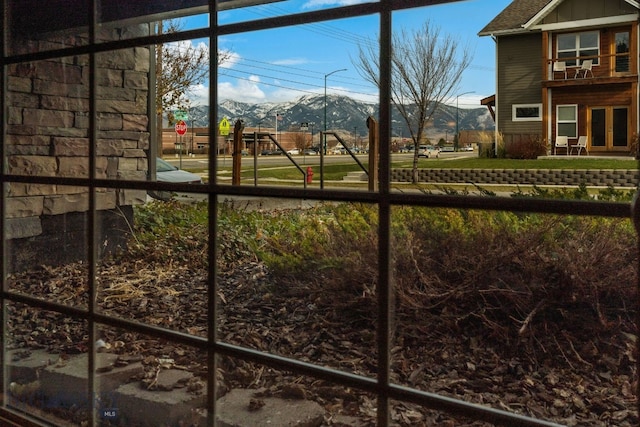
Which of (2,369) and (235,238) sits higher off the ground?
(235,238)

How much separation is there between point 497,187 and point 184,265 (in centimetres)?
150

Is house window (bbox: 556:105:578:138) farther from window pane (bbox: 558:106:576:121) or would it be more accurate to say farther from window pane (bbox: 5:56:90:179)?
window pane (bbox: 5:56:90:179)

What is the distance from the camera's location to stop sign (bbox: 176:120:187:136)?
1.31 metres

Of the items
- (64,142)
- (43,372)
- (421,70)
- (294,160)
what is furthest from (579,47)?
(43,372)

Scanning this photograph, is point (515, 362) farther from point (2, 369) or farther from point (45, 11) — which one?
point (45, 11)

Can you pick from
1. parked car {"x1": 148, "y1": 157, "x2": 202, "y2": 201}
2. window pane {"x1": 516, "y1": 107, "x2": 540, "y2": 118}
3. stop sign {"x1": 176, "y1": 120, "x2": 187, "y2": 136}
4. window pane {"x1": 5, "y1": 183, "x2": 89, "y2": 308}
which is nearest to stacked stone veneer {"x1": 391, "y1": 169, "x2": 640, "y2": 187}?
window pane {"x1": 516, "y1": 107, "x2": 540, "y2": 118}

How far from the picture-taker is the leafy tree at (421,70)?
128 cm

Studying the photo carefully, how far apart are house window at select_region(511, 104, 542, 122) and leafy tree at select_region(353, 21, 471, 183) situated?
0.20 metres

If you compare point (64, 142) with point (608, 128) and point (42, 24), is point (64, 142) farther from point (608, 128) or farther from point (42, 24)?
point (608, 128)

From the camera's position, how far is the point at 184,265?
7.93ft

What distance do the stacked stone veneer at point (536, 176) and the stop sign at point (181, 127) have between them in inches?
18.7

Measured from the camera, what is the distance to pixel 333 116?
1.38 m

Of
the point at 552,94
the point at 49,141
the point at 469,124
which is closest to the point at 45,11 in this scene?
the point at 49,141

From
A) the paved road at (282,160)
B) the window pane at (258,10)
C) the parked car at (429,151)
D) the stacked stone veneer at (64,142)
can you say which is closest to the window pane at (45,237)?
the stacked stone veneer at (64,142)
